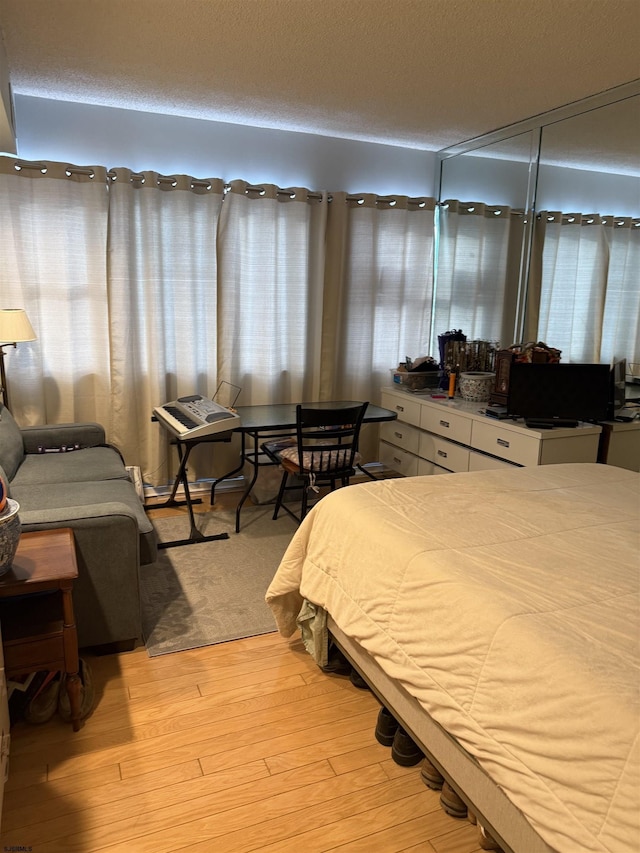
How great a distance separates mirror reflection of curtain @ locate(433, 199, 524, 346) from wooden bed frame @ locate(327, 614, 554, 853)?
2.91 m

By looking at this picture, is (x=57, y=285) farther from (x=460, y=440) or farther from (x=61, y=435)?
(x=460, y=440)

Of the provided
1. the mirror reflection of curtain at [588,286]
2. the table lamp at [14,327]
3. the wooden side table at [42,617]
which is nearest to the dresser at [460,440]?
the mirror reflection of curtain at [588,286]

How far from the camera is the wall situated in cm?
371

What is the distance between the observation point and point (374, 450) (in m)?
4.82

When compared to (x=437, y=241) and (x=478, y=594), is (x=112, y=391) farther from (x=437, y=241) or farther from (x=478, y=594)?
(x=478, y=594)

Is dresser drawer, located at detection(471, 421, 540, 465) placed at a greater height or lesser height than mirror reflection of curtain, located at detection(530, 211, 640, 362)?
lesser

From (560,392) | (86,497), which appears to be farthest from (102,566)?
(560,392)

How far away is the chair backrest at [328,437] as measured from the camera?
3.28 m

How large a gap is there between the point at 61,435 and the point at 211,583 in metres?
1.34

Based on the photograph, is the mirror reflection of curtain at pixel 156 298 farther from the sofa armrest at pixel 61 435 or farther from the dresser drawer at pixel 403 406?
the dresser drawer at pixel 403 406

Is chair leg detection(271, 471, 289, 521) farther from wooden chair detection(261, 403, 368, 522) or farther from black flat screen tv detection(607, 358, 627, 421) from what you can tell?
black flat screen tv detection(607, 358, 627, 421)

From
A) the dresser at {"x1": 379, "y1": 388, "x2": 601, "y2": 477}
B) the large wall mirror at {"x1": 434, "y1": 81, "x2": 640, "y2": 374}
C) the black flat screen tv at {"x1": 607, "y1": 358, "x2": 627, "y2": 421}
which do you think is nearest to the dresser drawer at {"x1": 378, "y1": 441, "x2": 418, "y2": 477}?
the dresser at {"x1": 379, "y1": 388, "x2": 601, "y2": 477}

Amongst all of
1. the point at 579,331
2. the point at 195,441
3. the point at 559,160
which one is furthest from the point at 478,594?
the point at 559,160

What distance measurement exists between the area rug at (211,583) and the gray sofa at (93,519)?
23cm
